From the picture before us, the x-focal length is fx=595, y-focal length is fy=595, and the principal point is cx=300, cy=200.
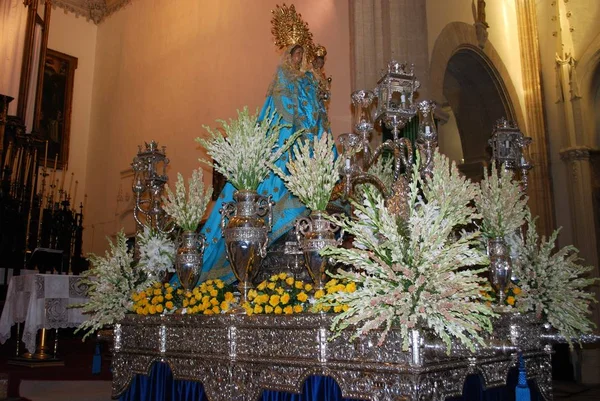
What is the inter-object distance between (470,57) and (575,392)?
16.8ft

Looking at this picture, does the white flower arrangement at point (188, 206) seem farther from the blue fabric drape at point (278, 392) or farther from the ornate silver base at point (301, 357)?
the blue fabric drape at point (278, 392)

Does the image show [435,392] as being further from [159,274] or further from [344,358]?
[159,274]

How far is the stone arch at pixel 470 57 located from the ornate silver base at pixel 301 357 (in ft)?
15.9

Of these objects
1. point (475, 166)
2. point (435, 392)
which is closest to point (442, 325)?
point (435, 392)

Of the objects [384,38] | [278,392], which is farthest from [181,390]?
[384,38]

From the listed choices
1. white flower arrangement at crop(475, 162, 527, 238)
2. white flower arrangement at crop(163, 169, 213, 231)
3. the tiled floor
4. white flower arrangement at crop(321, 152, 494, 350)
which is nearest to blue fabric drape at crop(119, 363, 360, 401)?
white flower arrangement at crop(321, 152, 494, 350)

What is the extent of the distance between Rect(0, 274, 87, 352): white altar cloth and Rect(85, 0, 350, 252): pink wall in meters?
3.59

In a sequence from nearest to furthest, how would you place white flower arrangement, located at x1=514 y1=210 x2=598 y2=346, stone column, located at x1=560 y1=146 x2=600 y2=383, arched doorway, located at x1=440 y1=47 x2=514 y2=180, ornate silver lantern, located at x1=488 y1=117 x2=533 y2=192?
1. white flower arrangement, located at x1=514 y1=210 x2=598 y2=346
2. ornate silver lantern, located at x1=488 y1=117 x2=533 y2=192
3. stone column, located at x1=560 y1=146 x2=600 y2=383
4. arched doorway, located at x1=440 y1=47 x2=514 y2=180

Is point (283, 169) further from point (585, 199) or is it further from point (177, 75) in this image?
point (177, 75)

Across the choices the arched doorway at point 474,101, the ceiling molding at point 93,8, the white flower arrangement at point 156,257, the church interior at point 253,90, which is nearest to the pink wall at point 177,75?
the church interior at point 253,90

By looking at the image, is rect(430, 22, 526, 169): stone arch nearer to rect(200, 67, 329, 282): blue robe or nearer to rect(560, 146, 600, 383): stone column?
rect(560, 146, 600, 383): stone column

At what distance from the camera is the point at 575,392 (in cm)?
759

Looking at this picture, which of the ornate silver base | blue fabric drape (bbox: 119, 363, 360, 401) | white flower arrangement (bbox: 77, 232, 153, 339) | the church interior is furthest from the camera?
the church interior

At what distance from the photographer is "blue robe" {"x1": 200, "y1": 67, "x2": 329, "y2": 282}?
438 cm
